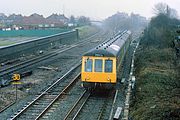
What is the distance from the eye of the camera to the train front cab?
706 inches

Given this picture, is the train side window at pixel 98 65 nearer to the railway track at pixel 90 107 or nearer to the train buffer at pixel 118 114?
the railway track at pixel 90 107

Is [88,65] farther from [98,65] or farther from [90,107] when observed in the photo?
[90,107]

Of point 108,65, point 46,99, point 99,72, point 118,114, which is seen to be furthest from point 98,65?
point 118,114

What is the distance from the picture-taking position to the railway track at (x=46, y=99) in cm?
1492

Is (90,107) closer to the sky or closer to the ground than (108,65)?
closer to the ground

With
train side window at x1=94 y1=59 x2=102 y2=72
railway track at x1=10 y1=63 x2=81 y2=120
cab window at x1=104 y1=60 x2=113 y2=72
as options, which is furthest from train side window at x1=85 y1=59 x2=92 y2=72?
railway track at x1=10 y1=63 x2=81 y2=120

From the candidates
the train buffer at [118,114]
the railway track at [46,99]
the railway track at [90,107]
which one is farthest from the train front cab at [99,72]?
the train buffer at [118,114]

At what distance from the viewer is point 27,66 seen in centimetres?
2938

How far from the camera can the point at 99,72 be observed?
1797cm

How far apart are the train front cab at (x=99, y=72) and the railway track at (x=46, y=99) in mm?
1879

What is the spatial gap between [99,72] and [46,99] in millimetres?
3171

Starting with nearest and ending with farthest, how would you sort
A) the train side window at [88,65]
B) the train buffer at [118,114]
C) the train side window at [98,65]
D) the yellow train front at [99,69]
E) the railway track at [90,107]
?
the train buffer at [118,114], the railway track at [90,107], the yellow train front at [99,69], the train side window at [98,65], the train side window at [88,65]

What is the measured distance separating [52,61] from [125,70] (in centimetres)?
915

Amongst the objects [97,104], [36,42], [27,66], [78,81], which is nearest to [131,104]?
[97,104]
